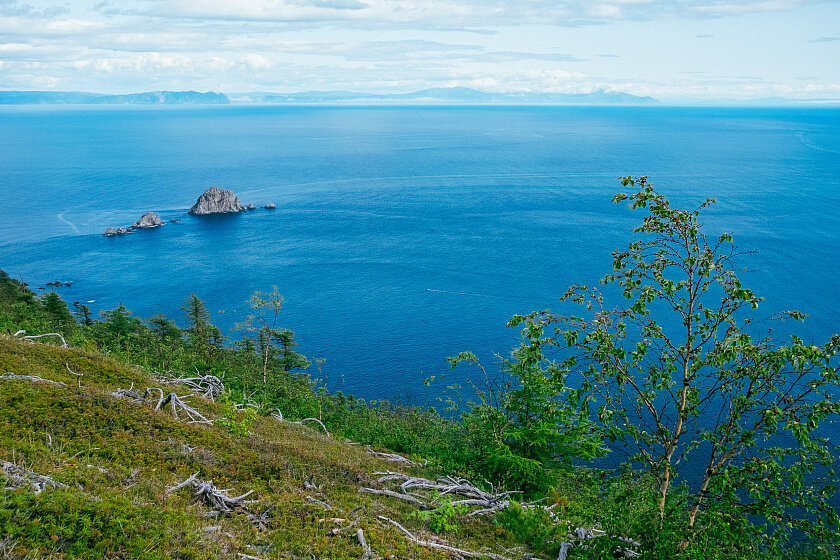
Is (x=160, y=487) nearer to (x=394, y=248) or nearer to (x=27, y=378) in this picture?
(x=27, y=378)

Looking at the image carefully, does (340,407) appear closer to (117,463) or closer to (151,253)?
(117,463)

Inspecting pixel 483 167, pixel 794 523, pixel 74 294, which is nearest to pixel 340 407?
pixel 794 523

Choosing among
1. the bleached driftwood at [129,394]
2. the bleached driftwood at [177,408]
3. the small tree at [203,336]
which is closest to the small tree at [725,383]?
the bleached driftwood at [177,408]

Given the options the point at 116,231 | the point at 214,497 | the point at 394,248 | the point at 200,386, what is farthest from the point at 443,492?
the point at 116,231

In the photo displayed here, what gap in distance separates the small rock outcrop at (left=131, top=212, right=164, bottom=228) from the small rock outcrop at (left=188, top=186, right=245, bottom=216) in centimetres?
1126

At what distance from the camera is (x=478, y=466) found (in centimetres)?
1847

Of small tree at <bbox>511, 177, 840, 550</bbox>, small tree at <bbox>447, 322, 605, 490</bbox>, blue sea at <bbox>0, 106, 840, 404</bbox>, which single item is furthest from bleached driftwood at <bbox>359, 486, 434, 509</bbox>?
blue sea at <bbox>0, 106, 840, 404</bbox>

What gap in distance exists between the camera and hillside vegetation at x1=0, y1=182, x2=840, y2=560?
10039 mm

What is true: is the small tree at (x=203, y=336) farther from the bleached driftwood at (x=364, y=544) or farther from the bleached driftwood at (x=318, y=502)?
the bleached driftwood at (x=364, y=544)

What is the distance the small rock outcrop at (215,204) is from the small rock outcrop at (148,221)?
11.3 m

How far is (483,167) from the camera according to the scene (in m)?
199

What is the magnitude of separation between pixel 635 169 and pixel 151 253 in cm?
15259

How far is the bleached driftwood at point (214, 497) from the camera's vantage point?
1220 cm

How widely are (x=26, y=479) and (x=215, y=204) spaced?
5604 inches
